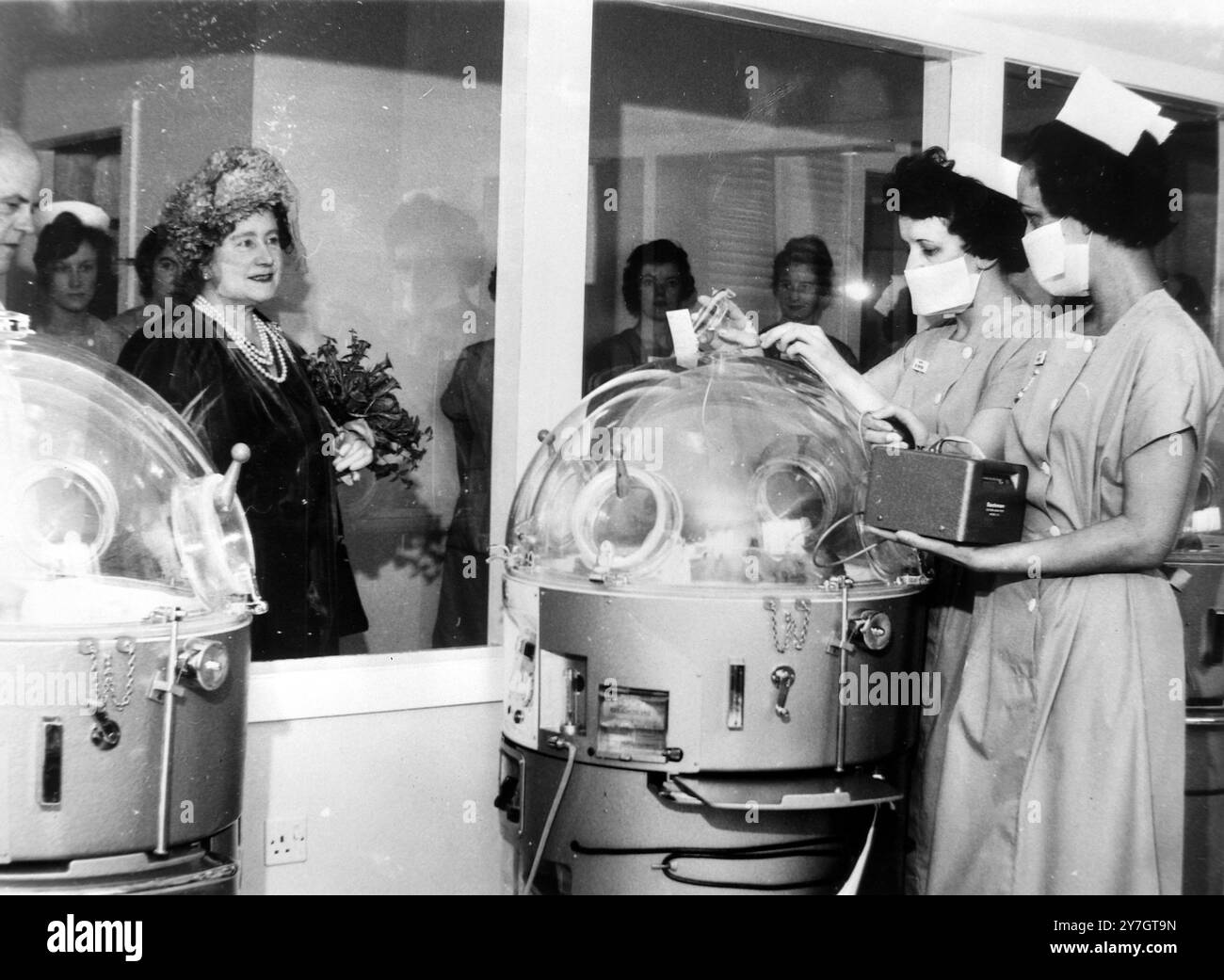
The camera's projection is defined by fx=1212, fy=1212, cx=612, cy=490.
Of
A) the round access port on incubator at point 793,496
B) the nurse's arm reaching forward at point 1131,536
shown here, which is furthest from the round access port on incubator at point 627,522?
the nurse's arm reaching forward at point 1131,536

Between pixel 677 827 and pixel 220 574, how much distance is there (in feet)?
2.99

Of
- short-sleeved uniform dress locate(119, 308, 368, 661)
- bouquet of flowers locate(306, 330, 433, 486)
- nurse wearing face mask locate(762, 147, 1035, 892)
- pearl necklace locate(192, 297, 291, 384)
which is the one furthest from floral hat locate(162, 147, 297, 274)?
nurse wearing face mask locate(762, 147, 1035, 892)

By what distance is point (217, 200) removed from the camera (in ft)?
8.85

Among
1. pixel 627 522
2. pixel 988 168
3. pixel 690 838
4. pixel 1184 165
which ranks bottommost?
pixel 690 838

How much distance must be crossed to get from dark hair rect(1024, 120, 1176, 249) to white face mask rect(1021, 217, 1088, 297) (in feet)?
0.14

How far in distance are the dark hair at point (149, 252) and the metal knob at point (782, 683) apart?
1.59 meters

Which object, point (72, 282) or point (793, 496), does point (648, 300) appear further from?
point (72, 282)

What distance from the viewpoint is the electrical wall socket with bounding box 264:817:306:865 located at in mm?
2566

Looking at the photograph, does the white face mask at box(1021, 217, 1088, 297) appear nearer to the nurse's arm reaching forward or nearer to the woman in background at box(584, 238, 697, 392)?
the nurse's arm reaching forward

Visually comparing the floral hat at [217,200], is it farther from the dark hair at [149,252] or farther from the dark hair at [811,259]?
the dark hair at [811,259]

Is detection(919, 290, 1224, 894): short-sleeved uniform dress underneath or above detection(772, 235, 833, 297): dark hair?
underneath

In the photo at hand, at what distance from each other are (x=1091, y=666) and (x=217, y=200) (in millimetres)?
2071

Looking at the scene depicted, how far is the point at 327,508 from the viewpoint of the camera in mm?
2854

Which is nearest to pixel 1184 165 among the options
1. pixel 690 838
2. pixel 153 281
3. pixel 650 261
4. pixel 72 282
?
pixel 650 261
